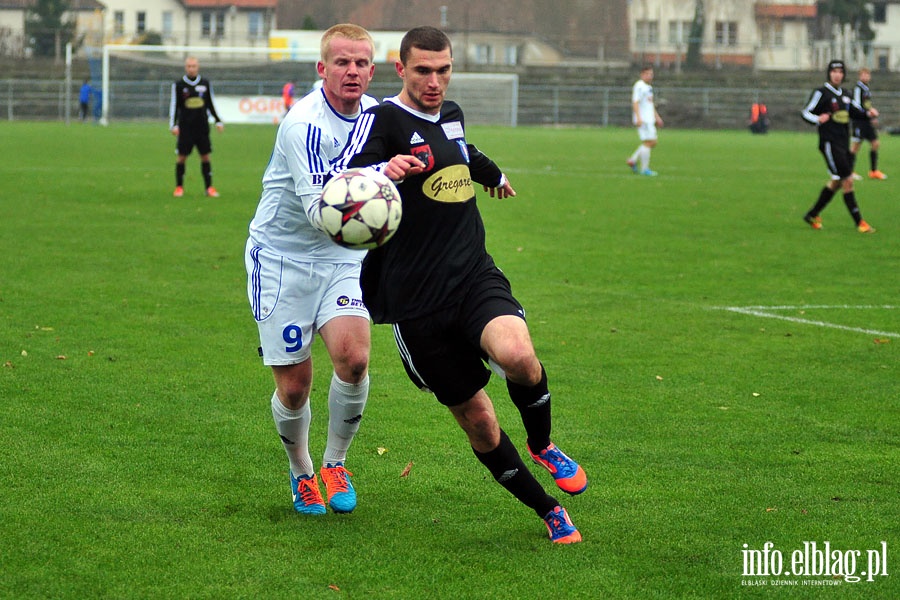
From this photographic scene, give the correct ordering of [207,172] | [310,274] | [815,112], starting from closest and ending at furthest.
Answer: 1. [310,274]
2. [815,112]
3. [207,172]

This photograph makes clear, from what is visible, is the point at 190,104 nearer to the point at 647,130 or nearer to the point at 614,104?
the point at 647,130

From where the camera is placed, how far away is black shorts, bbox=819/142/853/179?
641 inches

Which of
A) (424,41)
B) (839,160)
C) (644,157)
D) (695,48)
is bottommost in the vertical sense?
(839,160)

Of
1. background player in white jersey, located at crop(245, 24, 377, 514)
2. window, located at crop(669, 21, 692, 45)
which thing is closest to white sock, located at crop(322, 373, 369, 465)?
background player in white jersey, located at crop(245, 24, 377, 514)

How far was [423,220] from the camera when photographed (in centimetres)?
491

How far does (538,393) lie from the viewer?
4883 mm

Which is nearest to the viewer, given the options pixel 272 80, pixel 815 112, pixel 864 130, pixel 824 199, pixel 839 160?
pixel 839 160

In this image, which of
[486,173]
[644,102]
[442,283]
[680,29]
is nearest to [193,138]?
[644,102]

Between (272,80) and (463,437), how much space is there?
46984 mm

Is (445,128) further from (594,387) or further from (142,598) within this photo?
(594,387)

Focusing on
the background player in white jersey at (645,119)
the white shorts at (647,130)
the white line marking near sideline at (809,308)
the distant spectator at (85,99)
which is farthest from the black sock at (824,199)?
the distant spectator at (85,99)

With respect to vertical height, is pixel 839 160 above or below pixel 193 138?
below

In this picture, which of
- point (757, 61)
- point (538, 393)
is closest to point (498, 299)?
point (538, 393)

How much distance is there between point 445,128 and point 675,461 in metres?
2.27
